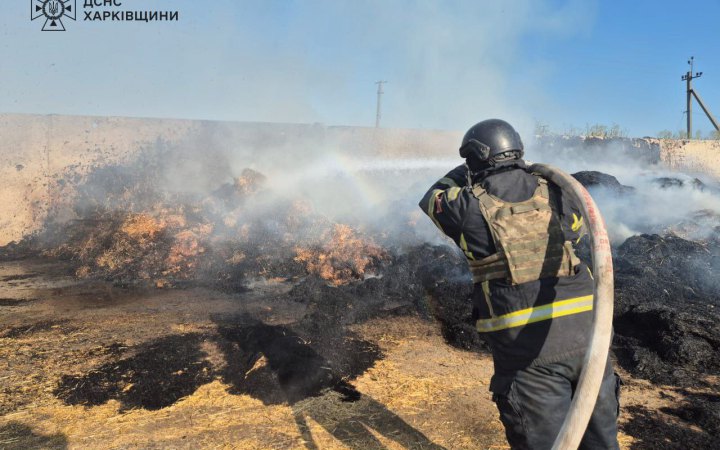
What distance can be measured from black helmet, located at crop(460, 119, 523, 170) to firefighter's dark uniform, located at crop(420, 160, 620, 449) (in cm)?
13

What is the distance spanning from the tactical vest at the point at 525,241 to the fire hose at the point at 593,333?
147mm

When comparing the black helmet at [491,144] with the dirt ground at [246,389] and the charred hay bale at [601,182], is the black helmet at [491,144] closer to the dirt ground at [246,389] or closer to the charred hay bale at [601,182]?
the dirt ground at [246,389]

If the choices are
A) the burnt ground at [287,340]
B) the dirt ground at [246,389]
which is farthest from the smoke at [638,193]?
the dirt ground at [246,389]

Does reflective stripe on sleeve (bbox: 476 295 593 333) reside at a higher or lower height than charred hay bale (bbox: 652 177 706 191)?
lower

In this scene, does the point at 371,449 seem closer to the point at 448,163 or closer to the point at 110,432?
the point at 110,432

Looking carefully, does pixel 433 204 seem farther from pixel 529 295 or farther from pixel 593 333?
pixel 593 333

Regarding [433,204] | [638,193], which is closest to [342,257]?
[433,204]

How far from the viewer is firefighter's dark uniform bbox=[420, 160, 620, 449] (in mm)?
2146

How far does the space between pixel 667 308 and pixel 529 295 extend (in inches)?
195

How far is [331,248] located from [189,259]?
3131mm

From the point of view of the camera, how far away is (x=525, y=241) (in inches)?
89.0

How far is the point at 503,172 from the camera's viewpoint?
2.44m

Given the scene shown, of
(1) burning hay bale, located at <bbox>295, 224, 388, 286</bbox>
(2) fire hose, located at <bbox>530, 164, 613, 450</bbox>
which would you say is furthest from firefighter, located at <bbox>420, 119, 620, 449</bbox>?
(1) burning hay bale, located at <bbox>295, 224, 388, 286</bbox>

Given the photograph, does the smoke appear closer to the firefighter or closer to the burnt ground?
the burnt ground
